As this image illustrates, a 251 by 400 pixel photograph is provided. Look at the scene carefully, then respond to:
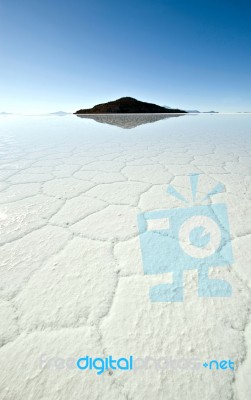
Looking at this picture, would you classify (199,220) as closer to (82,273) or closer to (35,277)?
(82,273)

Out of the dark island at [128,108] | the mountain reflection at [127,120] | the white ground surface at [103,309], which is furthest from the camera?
the dark island at [128,108]

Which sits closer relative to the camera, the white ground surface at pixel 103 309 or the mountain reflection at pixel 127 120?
the white ground surface at pixel 103 309

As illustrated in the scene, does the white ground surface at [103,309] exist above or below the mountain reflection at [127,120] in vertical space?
below

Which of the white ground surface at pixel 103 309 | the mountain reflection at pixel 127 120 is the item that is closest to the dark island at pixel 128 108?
the mountain reflection at pixel 127 120

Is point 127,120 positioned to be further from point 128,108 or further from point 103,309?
point 128,108

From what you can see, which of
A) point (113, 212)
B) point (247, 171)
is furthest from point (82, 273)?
point (247, 171)

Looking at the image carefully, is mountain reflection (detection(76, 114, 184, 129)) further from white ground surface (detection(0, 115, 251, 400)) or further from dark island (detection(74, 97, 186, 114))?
dark island (detection(74, 97, 186, 114))

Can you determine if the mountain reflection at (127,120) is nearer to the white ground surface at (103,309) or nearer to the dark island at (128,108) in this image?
the white ground surface at (103,309)

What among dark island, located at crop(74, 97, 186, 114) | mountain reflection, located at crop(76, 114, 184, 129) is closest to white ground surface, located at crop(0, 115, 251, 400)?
mountain reflection, located at crop(76, 114, 184, 129)

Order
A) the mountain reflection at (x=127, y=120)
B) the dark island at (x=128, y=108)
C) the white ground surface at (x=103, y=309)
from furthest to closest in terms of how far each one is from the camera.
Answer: the dark island at (x=128, y=108), the mountain reflection at (x=127, y=120), the white ground surface at (x=103, y=309)

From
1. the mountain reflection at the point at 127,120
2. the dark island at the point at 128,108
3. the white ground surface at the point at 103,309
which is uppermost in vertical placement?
the dark island at the point at 128,108

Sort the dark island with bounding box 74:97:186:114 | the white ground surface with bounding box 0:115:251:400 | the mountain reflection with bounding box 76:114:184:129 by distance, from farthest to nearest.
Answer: the dark island with bounding box 74:97:186:114, the mountain reflection with bounding box 76:114:184:129, the white ground surface with bounding box 0:115:251:400
